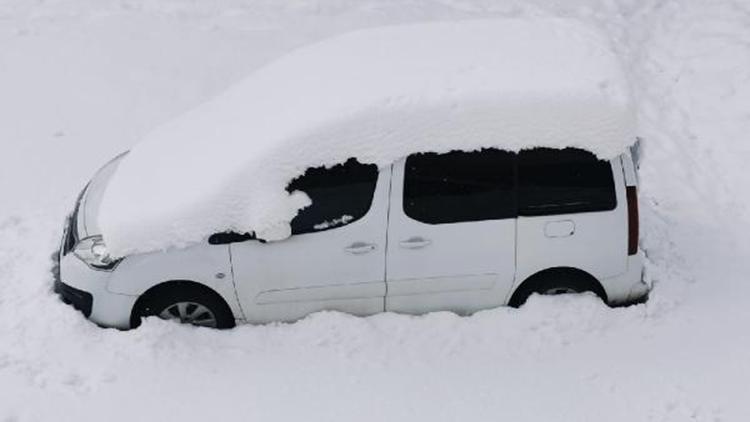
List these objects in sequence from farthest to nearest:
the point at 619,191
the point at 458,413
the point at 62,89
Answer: the point at 62,89 < the point at 619,191 < the point at 458,413

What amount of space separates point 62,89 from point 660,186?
21.3 feet

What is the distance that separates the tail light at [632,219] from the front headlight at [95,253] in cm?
367

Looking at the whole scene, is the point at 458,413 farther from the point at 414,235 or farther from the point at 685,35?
the point at 685,35

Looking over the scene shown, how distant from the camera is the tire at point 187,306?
21.2ft

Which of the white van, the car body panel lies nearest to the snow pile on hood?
the white van

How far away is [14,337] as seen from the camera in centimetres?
654

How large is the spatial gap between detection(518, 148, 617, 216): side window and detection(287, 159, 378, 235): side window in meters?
1.09

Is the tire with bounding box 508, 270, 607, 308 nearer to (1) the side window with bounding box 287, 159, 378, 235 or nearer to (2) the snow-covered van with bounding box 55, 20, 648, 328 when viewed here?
(2) the snow-covered van with bounding box 55, 20, 648, 328

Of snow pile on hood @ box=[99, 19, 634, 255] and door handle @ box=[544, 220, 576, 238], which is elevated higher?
snow pile on hood @ box=[99, 19, 634, 255]

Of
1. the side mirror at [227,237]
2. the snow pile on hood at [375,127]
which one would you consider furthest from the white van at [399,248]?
the snow pile on hood at [375,127]

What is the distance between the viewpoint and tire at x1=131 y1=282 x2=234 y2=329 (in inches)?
255

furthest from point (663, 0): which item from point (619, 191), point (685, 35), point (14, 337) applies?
point (14, 337)

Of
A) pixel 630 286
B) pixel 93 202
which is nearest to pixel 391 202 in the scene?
pixel 630 286

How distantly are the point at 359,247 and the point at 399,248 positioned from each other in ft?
0.94
